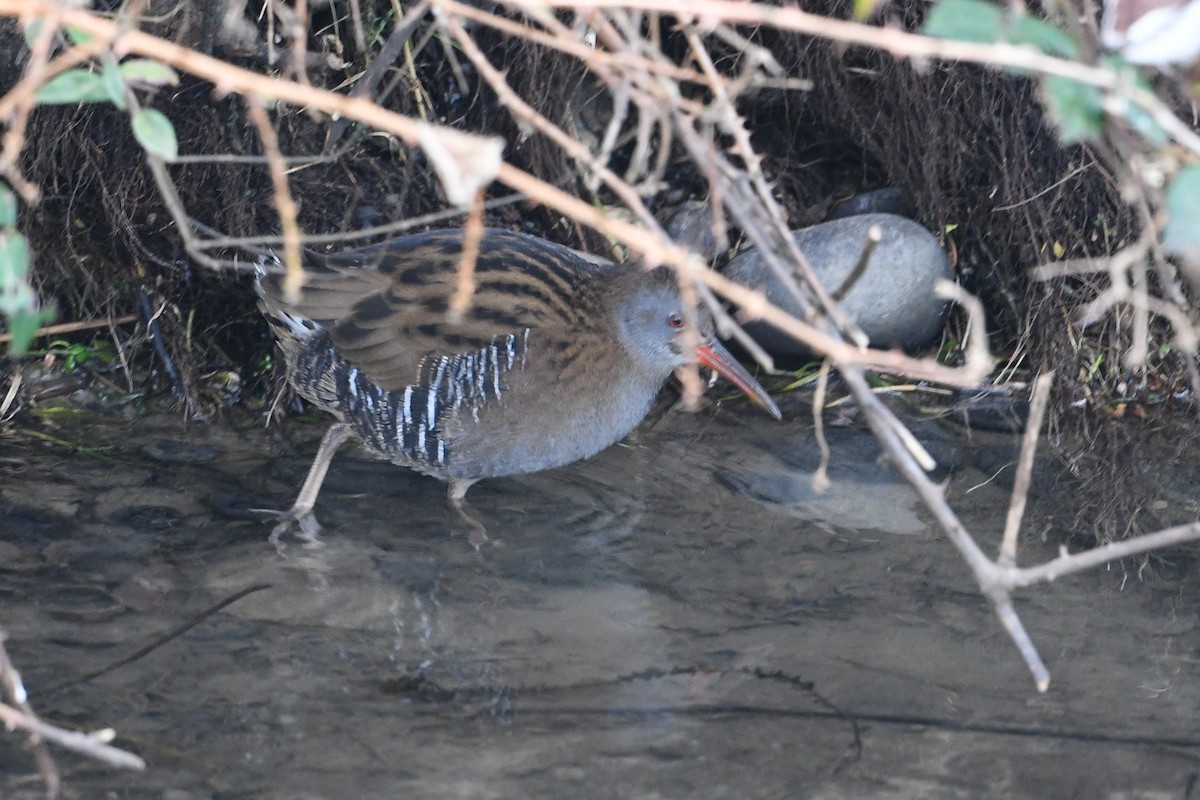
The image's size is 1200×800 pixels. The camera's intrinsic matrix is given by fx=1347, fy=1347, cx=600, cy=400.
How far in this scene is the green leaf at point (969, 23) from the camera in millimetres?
1637

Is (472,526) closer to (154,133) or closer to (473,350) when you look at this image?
(473,350)

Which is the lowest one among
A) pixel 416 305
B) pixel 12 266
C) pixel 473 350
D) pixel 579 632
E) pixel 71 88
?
pixel 579 632

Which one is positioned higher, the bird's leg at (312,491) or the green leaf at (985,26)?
the green leaf at (985,26)

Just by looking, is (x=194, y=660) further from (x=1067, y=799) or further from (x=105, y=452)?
(x=1067, y=799)

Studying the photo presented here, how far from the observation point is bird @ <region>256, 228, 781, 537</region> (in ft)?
12.4

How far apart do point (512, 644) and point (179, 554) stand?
1002 millimetres

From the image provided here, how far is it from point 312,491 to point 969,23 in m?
2.78

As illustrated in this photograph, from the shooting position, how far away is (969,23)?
1.64 m

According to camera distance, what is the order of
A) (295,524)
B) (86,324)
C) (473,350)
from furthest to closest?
(86,324) < (295,524) < (473,350)

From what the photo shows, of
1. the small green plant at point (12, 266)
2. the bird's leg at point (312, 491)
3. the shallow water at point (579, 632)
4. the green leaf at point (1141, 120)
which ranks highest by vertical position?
the green leaf at point (1141, 120)

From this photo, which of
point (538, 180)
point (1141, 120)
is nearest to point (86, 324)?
point (538, 180)

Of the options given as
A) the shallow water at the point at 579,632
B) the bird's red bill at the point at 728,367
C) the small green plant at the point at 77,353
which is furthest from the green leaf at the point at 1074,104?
the small green plant at the point at 77,353

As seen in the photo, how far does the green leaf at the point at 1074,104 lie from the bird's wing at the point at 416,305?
2322 millimetres

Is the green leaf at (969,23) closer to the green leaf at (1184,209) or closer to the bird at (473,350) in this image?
the green leaf at (1184,209)
